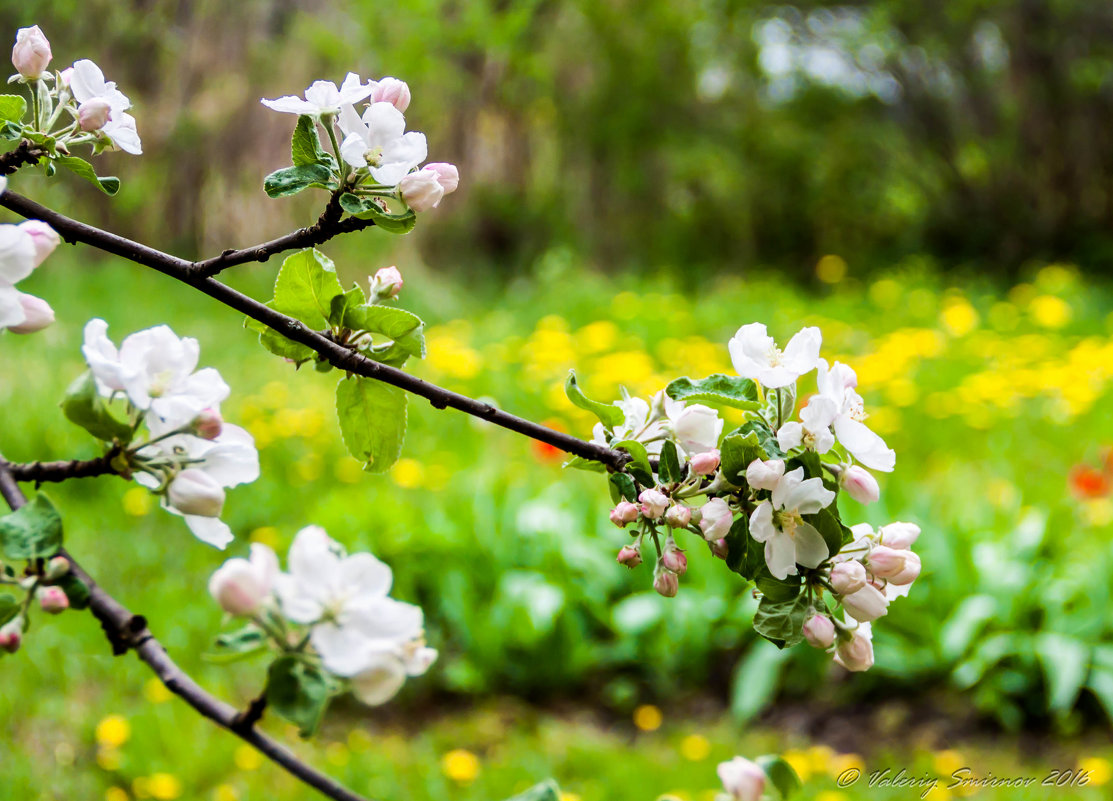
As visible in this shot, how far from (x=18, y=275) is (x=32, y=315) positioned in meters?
0.02

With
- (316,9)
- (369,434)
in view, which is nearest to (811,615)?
(369,434)

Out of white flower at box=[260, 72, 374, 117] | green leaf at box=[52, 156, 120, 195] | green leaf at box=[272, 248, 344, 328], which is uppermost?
white flower at box=[260, 72, 374, 117]

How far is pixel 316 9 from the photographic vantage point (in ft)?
20.3

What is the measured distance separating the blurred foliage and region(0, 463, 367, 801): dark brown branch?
19.3 feet

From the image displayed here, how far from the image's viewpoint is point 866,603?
508 millimetres

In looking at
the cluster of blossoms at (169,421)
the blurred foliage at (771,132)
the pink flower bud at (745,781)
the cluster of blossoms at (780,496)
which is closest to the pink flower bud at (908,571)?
the cluster of blossoms at (780,496)

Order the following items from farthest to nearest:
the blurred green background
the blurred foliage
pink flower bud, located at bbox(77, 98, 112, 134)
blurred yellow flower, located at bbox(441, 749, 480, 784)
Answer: the blurred foliage
the blurred green background
blurred yellow flower, located at bbox(441, 749, 480, 784)
pink flower bud, located at bbox(77, 98, 112, 134)

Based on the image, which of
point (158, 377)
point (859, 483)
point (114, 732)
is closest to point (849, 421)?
point (859, 483)

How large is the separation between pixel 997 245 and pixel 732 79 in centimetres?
220

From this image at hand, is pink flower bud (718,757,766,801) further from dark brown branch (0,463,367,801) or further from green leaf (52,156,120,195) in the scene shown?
green leaf (52,156,120,195)

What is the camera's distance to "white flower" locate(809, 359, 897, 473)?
532mm

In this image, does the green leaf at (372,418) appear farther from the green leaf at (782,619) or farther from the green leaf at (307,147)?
the green leaf at (782,619)

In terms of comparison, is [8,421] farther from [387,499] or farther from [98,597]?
[98,597]

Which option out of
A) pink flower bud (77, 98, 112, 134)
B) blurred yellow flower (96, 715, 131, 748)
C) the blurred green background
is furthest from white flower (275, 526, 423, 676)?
blurred yellow flower (96, 715, 131, 748)
